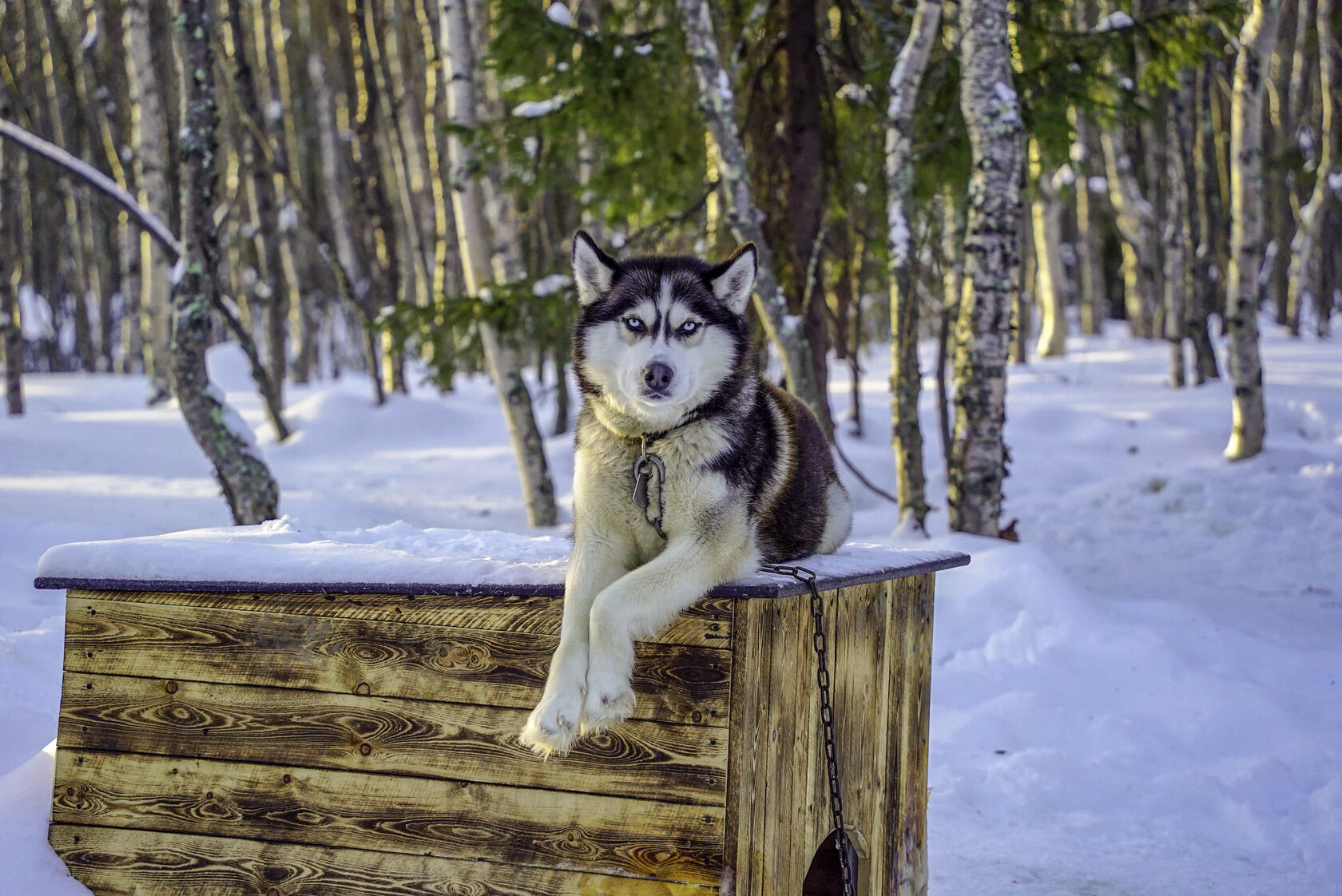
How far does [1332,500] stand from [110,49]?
24.8 metres

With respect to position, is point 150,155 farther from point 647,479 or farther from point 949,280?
point 647,479

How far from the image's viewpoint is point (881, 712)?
3.18 metres

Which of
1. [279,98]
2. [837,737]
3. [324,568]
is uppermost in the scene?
[279,98]

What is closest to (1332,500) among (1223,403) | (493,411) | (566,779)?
(1223,403)

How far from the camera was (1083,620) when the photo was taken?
5.32 metres

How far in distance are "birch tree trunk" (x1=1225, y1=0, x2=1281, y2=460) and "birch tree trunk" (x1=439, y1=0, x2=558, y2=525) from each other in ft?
20.9

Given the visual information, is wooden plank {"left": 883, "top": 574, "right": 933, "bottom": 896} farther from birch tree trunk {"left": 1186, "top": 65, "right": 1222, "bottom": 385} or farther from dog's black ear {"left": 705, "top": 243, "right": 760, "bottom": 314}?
birch tree trunk {"left": 1186, "top": 65, "right": 1222, "bottom": 385}

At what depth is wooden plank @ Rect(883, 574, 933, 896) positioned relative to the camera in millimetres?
3242

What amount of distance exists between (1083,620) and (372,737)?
404 centimetres

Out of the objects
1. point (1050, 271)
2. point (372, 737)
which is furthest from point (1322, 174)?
point (372, 737)

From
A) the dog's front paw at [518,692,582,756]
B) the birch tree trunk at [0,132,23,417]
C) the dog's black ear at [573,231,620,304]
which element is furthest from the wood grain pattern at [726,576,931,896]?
the birch tree trunk at [0,132,23,417]

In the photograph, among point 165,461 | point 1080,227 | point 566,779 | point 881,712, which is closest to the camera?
point 566,779

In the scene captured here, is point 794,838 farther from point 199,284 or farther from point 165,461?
point 165,461

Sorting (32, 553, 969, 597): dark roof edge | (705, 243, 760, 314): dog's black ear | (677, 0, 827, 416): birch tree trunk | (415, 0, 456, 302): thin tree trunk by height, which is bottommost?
(32, 553, 969, 597): dark roof edge
